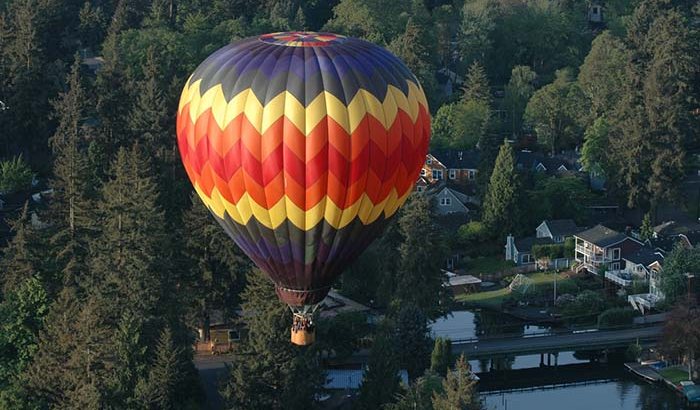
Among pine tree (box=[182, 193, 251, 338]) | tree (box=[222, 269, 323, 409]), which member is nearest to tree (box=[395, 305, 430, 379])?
tree (box=[222, 269, 323, 409])

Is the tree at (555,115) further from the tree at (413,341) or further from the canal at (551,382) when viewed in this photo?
the tree at (413,341)

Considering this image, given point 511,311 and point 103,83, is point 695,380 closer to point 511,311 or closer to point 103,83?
point 511,311

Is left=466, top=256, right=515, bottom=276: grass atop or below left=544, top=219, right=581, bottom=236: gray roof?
below

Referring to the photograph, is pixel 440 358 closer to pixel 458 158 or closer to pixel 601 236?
pixel 601 236

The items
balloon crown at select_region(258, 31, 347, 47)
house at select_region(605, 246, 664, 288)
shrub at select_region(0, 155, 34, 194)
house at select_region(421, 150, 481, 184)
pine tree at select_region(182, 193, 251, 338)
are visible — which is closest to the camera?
balloon crown at select_region(258, 31, 347, 47)

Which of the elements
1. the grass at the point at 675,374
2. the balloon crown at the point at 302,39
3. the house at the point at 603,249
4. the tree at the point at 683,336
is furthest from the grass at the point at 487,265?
the balloon crown at the point at 302,39

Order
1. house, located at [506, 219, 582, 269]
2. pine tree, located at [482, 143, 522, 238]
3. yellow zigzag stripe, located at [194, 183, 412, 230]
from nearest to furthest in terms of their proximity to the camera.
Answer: yellow zigzag stripe, located at [194, 183, 412, 230]
house, located at [506, 219, 582, 269]
pine tree, located at [482, 143, 522, 238]

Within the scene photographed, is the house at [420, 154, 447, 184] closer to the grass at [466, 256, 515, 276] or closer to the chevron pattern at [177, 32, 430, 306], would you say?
the grass at [466, 256, 515, 276]
